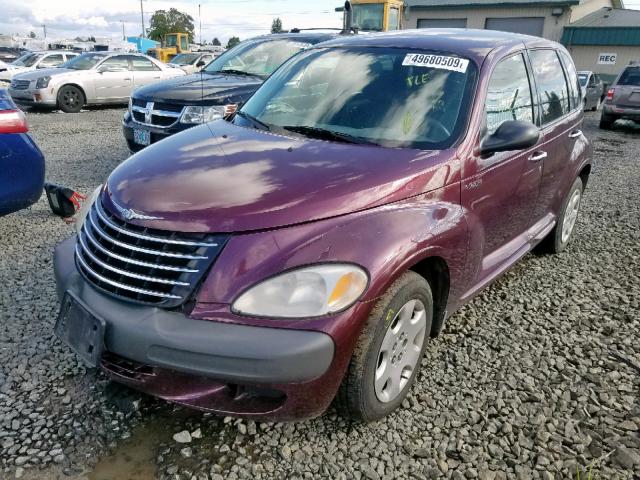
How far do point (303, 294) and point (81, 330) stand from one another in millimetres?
1007

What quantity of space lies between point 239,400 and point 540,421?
149 cm

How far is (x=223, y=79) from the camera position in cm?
707

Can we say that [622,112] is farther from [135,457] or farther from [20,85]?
[20,85]

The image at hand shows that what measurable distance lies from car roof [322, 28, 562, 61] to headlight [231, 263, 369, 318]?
183cm

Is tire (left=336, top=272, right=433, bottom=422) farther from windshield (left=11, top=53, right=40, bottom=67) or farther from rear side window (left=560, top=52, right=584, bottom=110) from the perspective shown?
windshield (left=11, top=53, right=40, bottom=67)

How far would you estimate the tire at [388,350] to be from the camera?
2.17 metres

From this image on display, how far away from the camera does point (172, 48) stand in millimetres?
37625

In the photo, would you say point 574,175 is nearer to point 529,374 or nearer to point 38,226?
point 529,374

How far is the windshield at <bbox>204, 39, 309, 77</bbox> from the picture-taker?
7496mm

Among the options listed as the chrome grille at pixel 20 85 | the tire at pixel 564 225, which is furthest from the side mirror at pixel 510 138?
the chrome grille at pixel 20 85

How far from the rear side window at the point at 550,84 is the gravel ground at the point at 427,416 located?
1334mm

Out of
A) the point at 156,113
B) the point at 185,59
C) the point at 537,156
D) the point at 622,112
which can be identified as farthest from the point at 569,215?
the point at 185,59

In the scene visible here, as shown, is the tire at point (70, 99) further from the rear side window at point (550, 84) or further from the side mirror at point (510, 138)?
the side mirror at point (510, 138)

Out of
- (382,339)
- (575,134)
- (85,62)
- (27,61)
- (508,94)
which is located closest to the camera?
(382,339)
